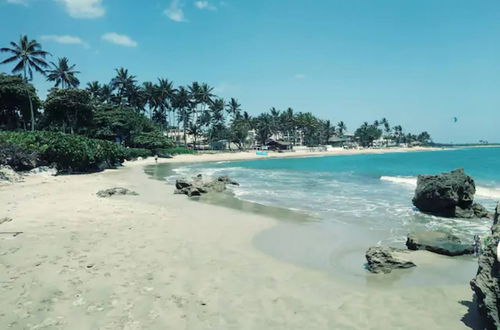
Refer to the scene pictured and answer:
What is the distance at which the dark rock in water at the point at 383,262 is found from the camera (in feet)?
25.4

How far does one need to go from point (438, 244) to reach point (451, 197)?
6.27 m

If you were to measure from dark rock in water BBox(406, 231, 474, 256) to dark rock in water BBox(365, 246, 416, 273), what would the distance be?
1559 millimetres

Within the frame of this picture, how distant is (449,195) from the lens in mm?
14508

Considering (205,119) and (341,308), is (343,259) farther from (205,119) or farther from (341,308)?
(205,119)

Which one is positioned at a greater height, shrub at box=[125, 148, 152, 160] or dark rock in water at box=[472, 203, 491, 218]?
shrub at box=[125, 148, 152, 160]

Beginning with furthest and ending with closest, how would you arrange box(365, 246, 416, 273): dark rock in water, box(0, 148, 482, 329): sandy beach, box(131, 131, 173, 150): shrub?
box(131, 131, 173, 150): shrub, box(365, 246, 416, 273): dark rock in water, box(0, 148, 482, 329): sandy beach

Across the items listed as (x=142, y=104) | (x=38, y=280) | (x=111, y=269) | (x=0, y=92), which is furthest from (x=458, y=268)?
(x=142, y=104)

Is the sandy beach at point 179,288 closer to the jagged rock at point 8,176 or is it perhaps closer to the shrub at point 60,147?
the jagged rock at point 8,176

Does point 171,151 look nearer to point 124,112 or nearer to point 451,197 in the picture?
point 124,112

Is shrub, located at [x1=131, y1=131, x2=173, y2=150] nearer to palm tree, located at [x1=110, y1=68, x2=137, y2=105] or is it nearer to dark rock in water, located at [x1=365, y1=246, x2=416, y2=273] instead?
palm tree, located at [x1=110, y1=68, x2=137, y2=105]

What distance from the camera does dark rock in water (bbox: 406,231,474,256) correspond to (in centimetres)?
904

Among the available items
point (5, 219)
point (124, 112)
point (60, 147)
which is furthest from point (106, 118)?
point (5, 219)

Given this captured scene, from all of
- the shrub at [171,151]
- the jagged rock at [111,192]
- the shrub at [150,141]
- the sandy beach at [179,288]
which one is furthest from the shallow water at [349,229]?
the shrub at [171,151]

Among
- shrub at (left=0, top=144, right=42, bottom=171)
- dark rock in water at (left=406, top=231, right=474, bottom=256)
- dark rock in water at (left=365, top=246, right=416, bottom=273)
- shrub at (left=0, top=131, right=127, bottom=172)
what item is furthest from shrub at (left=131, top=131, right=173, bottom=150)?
dark rock in water at (left=365, top=246, right=416, bottom=273)
